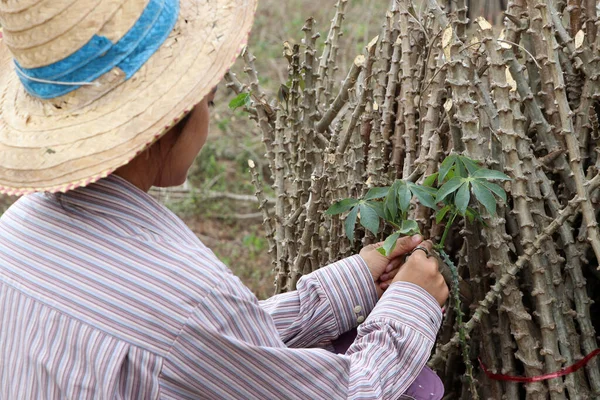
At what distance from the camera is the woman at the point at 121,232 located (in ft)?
4.27

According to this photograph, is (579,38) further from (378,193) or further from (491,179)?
(378,193)

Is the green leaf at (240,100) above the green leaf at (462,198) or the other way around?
above

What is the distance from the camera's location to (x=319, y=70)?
94.7 inches

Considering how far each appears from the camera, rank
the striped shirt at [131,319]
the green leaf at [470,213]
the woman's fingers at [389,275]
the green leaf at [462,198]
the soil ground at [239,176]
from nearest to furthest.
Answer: the striped shirt at [131,319] < the green leaf at [462,198] < the green leaf at [470,213] < the woman's fingers at [389,275] < the soil ground at [239,176]

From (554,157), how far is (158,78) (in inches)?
38.7

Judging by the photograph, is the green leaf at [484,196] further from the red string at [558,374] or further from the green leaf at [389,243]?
the red string at [558,374]

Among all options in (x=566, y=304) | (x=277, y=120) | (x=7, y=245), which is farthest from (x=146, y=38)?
(x=566, y=304)

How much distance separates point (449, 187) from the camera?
162 centimetres

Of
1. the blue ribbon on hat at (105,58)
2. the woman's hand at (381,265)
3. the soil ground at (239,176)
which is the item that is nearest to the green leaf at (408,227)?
the woman's hand at (381,265)

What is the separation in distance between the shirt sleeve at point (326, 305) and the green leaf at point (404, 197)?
0.65ft

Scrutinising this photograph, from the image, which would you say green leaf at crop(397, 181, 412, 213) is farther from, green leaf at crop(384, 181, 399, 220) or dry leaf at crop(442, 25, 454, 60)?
dry leaf at crop(442, 25, 454, 60)

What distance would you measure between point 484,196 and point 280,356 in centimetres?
54

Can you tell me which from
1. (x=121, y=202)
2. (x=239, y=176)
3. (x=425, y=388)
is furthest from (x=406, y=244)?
(x=239, y=176)

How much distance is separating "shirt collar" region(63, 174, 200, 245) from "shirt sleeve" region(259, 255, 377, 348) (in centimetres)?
46
